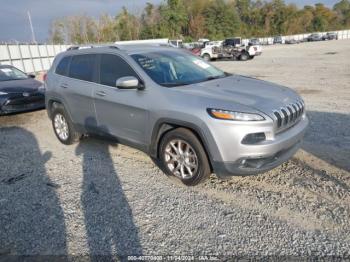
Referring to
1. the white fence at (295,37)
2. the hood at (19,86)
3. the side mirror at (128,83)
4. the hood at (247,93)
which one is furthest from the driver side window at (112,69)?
the white fence at (295,37)

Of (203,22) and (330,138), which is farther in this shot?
(203,22)

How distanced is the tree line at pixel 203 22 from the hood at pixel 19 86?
4685cm

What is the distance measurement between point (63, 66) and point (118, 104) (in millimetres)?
1964

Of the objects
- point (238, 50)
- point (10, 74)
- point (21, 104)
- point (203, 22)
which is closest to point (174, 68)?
point (21, 104)

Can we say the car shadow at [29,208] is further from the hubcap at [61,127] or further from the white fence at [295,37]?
the white fence at [295,37]

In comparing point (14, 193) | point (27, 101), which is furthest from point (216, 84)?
point (27, 101)

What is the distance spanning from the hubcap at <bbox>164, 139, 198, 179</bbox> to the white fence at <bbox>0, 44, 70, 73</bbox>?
18204 millimetres

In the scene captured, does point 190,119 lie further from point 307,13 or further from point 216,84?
point 307,13

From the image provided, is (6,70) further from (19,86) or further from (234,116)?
(234,116)

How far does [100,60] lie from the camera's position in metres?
4.77

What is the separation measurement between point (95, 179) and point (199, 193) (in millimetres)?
1512

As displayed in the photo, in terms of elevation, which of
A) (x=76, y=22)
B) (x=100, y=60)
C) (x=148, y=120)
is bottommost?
(x=148, y=120)

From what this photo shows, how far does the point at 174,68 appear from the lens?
4434mm

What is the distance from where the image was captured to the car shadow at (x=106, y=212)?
2877mm
